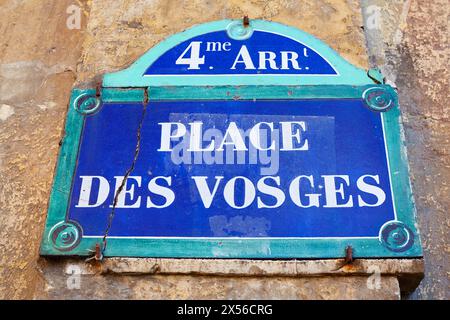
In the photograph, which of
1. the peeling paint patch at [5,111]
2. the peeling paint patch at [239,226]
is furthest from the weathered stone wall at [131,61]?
the peeling paint patch at [239,226]

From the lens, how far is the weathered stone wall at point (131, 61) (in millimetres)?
2004

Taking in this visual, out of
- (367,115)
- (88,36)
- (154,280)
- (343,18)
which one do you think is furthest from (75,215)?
(343,18)

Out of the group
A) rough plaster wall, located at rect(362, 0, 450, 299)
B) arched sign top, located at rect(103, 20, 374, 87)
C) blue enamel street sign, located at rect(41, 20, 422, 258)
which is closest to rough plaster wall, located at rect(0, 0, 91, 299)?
blue enamel street sign, located at rect(41, 20, 422, 258)

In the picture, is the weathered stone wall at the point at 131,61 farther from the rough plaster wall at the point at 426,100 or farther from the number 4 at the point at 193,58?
the number 4 at the point at 193,58

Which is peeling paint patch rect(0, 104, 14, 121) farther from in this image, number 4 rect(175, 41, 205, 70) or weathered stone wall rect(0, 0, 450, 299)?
number 4 rect(175, 41, 205, 70)

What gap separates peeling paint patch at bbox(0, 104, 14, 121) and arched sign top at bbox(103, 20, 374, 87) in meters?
0.35

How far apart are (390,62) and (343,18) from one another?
0.22m

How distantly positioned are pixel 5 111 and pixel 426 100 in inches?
51.8

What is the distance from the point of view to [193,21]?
2543mm

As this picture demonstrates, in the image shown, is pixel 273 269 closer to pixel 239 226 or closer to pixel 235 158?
pixel 239 226

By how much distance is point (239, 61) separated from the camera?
7.84ft
